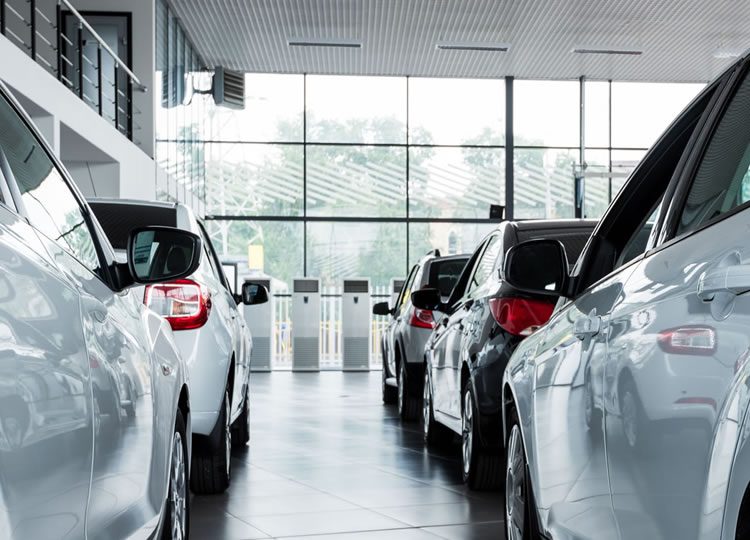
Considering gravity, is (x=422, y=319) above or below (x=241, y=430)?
above

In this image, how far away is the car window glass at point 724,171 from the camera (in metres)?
1.91

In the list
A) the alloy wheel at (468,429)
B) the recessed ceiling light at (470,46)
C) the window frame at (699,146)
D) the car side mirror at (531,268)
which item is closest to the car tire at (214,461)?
the alloy wheel at (468,429)

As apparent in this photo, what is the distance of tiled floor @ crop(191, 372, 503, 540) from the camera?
4492mm

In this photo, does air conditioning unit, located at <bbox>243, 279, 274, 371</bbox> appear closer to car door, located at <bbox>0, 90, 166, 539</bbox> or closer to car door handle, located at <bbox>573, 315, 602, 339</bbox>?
car door, located at <bbox>0, 90, 166, 539</bbox>

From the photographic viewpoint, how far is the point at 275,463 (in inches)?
261

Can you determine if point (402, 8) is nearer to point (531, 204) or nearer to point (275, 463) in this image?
point (531, 204)

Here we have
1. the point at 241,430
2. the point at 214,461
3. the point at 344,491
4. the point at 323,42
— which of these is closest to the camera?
the point at 214,461

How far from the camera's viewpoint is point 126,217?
522cm

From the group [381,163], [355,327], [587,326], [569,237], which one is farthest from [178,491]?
[381,163]

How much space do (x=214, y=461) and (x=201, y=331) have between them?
32.0 inches

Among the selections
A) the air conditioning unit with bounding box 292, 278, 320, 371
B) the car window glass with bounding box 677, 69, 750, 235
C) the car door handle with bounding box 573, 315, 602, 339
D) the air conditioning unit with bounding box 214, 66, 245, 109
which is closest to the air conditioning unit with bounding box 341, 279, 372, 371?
the air conditioning unit with bounding box 292, 278, 320, 371

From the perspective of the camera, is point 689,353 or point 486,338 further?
point 486,338

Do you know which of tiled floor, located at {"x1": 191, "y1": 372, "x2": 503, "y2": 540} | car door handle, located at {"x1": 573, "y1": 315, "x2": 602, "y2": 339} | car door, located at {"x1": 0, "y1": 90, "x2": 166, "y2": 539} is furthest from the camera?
tiled floor, located at {"x1": 191, "y1": 372, "x2": 503, "y2": 540}

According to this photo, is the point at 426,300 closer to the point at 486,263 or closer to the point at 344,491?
the point at 486,263
